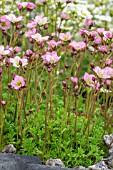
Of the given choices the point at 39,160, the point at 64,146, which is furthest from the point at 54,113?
the point at 39,160

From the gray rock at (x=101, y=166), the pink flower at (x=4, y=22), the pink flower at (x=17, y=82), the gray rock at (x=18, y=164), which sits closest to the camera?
the gray rock at (x=18, y=164)

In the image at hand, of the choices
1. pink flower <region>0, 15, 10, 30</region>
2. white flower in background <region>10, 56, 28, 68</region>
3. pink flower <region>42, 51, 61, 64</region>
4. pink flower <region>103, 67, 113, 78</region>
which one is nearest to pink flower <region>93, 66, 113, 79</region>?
pink flower <region>103, 67, 113, 78</region>

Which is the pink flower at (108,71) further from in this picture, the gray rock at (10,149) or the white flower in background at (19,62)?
the gray rock at (10,149)

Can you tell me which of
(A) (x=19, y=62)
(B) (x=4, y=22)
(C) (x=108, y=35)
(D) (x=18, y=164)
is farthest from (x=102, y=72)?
(B) (x=4, y=22)

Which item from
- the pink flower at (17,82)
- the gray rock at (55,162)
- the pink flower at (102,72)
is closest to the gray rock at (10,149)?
the gray rock at (55,162)

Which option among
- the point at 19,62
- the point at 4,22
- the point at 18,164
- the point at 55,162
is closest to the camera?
the point at 18,164

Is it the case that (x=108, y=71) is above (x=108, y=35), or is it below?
below

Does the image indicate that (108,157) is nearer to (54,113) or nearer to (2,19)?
(54,113)

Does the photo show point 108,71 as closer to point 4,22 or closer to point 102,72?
point 102,72

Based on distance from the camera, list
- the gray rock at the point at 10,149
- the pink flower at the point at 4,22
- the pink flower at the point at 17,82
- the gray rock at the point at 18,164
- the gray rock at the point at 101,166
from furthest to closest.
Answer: the pink flower at the point at 4,22 < the gray rock at the point at 10,149 < the gray rock at the point at 101,166 < the pink flower at the point at 17,82 < the gray rock at the point at 18,164

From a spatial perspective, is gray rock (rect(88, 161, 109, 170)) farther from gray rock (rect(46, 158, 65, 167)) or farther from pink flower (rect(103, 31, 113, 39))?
pink flower (rect(103, 31, 113, 39))

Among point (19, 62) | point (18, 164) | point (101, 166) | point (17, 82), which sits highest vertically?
point (19, 62)
